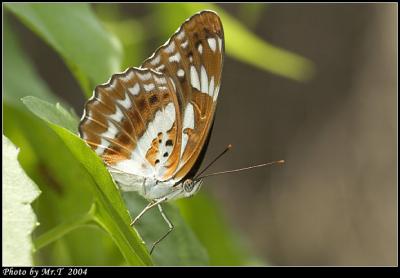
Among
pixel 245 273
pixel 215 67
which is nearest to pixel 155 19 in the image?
pixel 215 67

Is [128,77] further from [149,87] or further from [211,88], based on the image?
[211,88]

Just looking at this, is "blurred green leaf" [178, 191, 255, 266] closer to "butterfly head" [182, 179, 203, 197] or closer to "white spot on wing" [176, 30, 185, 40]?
"butterfly head" [182, 179, 203, 197]

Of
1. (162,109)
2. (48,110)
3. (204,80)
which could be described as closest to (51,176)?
(162,109)

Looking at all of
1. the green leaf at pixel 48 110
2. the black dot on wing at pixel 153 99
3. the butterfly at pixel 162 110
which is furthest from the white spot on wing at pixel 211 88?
the green leaf at pixel 48 110

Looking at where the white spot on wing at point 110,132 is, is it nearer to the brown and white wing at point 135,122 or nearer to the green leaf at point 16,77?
the brown and white wing at point 135,122

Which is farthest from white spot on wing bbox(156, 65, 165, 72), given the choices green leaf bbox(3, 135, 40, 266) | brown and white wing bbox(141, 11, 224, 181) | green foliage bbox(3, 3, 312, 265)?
green leaf bbox(3, 135, 40, 266)

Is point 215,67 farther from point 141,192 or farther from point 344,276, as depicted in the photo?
point 344,276

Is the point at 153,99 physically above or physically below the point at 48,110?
below

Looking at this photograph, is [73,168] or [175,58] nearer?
[175,58]
